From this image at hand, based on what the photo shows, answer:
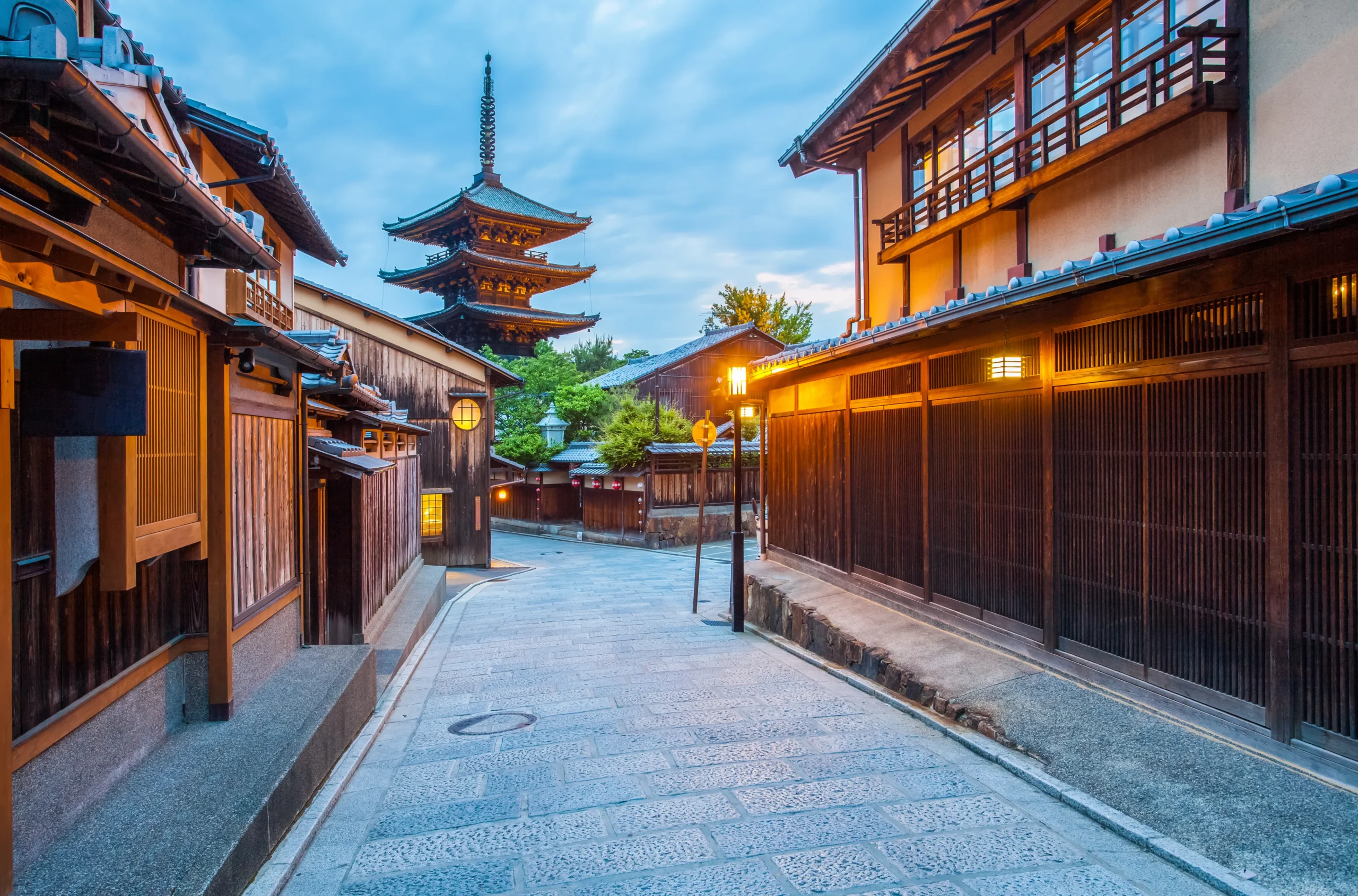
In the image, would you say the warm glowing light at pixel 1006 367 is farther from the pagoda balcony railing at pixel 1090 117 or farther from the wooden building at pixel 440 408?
the wooden building at pixel 440 408

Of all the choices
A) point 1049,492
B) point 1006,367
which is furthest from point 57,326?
point 1006,367

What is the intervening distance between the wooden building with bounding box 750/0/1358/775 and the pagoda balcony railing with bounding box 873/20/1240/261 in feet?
0.13

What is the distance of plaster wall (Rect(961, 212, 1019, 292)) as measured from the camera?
34.7 ft

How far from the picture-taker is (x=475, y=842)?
541 cm

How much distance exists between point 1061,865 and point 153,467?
6792mm

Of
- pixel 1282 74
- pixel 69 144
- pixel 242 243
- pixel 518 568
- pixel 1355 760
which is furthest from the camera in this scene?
pixel 518 568

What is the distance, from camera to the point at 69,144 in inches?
186

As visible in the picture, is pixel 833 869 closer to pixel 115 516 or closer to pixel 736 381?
pixel 115 516

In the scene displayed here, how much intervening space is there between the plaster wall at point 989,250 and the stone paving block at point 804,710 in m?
6.34

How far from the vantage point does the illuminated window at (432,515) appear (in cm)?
2481

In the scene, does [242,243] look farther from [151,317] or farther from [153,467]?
[153,467]

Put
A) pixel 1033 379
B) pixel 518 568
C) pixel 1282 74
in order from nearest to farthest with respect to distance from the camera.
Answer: pixel 1282 74 → pixel 1033 379 → pixel 518 568

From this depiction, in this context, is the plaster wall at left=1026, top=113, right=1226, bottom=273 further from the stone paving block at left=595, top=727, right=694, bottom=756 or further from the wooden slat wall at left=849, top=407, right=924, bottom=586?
the stone paving block at left=595, top=727, right=694, bottom=756

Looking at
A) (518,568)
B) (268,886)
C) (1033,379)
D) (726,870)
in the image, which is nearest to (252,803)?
(268,886)
